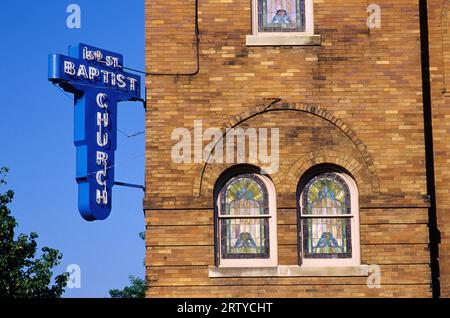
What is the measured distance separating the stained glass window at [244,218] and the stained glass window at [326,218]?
695mm

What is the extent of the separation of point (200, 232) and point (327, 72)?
3511 millimetres

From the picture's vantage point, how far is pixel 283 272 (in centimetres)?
1823

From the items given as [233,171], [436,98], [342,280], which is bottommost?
[342,280]

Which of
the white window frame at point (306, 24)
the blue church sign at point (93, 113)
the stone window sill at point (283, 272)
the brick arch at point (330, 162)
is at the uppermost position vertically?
the white window frame at point (306, 24)

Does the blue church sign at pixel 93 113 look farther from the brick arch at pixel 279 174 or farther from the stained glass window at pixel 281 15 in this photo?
the stained glass window at pixel 281 15

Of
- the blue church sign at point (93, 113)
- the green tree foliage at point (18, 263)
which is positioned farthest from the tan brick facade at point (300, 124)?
the green tree foliage at point (18, 263)

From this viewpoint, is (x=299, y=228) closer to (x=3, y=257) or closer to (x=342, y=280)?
(x=342, y=280)

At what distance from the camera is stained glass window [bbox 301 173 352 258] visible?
61.0 ft

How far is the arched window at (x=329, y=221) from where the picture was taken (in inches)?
730

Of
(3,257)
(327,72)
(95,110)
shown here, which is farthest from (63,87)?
(3,257)

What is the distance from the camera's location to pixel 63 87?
66.2 ft

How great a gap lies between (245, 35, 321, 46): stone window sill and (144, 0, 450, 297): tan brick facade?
3.9 inches

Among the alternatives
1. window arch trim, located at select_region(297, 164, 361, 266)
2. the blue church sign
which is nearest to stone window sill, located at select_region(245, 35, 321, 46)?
window arch trim, located at select_region(297, 164, 361, 266)

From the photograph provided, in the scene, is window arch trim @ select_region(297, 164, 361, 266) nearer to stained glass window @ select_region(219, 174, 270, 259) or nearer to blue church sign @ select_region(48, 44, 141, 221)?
stained glass window @ select_region(219, 174, 270, 259)
